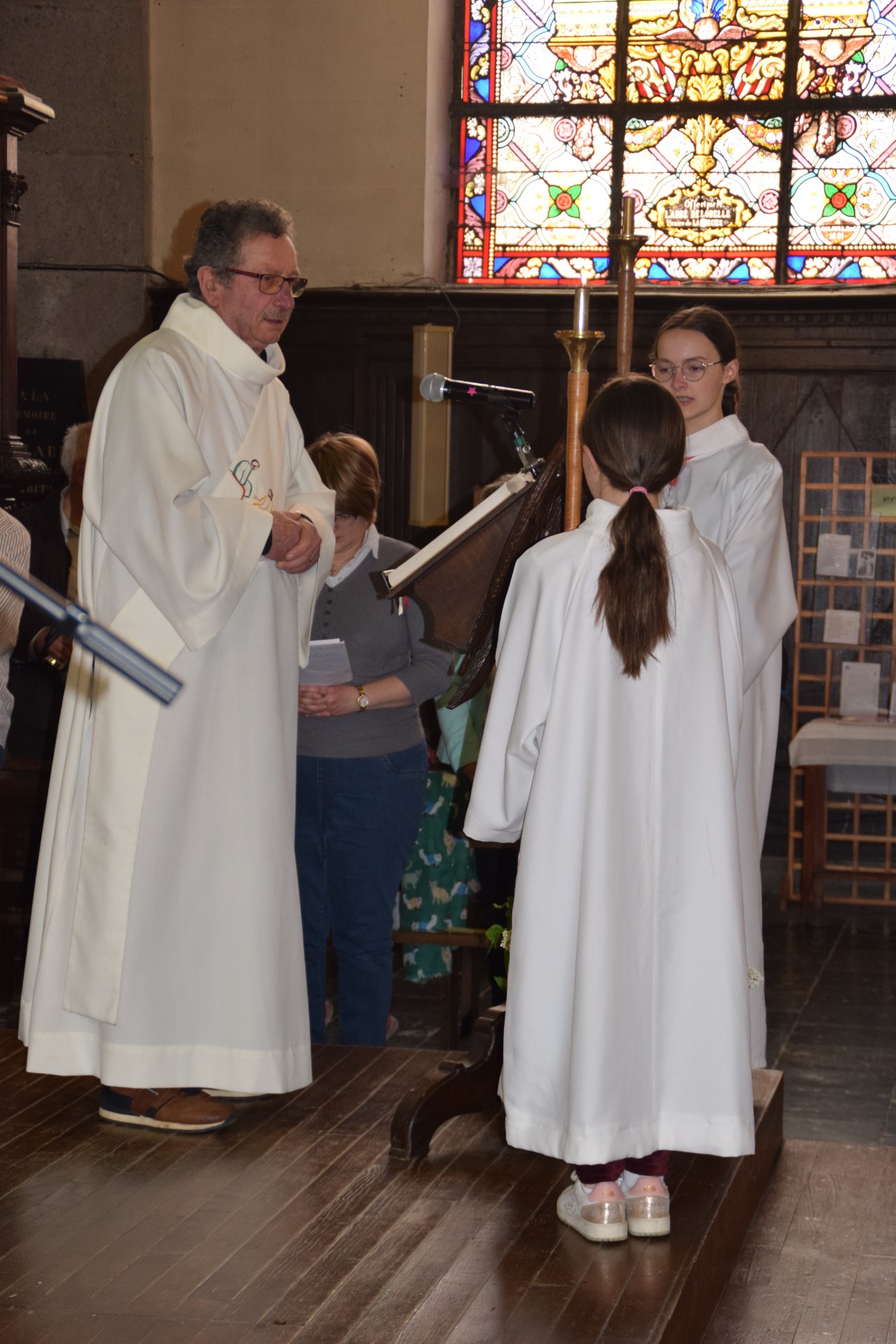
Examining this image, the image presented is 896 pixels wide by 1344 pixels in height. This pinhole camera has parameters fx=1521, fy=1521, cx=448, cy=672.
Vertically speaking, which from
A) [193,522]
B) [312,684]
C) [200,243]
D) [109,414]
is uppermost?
[200,243]

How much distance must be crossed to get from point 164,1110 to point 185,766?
2.26ft

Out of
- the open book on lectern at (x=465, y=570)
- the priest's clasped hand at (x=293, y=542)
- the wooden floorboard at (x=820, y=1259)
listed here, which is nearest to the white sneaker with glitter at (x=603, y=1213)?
the wooden floorboard at (x=820, y=1259)

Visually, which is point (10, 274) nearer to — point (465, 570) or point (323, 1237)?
point (465, 570)

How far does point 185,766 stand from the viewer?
3041 mm

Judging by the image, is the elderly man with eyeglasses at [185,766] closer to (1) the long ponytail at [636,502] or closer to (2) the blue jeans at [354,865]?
(2) the blue jeans at [354,865]

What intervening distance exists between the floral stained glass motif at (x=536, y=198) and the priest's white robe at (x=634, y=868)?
6.14 m

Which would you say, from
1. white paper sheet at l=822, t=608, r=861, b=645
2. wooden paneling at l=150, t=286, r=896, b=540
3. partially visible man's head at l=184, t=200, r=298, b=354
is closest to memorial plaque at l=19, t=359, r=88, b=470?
wooden paneling at l=150, t=286, r=896, b=540

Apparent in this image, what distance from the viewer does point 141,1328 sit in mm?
2248

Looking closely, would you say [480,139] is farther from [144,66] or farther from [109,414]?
[109,414]

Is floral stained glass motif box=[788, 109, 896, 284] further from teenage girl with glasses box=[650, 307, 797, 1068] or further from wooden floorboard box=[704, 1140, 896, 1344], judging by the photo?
wooden floorboard box=[704, 1140, 896, 1344]

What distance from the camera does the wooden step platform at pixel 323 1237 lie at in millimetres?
2279

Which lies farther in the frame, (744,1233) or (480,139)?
(480,139)

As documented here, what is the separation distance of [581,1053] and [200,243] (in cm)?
176

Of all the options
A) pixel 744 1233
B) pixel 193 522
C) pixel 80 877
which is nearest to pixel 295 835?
pixel 80 877
